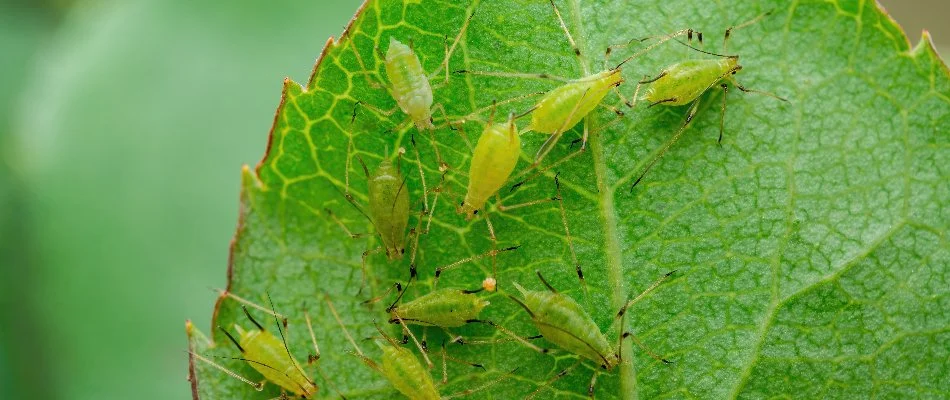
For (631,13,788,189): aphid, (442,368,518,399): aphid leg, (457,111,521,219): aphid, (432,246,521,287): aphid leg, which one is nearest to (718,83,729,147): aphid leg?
(631,13,788,189): aphid

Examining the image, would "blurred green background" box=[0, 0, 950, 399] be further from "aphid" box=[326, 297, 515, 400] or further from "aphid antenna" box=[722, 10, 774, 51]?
"aphid antenna" box=[722, 10, 774, 51]

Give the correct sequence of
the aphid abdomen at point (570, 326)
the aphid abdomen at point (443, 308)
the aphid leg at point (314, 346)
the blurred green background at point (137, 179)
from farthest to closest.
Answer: the blurred green background at point (137, 179) → the aphid leg at point (314, 346) → the aphid abdomen at point (443, 308) → the aphid abdomen at point (570, 326)

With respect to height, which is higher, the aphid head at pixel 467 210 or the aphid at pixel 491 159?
the aphid at pixel 491 159

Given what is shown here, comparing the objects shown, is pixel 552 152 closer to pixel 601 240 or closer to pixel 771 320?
pixel 601 240

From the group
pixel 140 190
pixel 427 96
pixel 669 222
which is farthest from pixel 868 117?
pixel 140 190

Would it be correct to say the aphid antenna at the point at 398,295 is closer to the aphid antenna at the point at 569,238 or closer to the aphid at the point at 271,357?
the aphid at the point at 271,357

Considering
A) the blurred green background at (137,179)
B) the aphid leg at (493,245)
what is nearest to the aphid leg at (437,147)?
the aphid leg at (493,245)

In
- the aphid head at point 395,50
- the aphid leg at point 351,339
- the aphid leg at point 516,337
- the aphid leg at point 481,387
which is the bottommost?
the aphid leg at point 481,387
